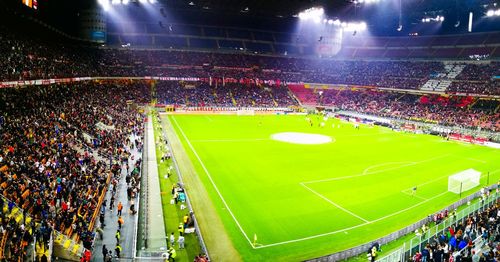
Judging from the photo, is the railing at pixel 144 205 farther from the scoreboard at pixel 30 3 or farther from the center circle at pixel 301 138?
the scoreboard at pixel 30 3

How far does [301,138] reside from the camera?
50.0 metres

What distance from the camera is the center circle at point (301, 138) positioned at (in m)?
47.3

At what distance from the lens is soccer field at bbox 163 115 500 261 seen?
20.7m

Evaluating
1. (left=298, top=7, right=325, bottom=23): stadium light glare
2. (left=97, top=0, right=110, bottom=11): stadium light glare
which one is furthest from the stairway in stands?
(left=97, top=0, right=110, bottom=11): stadium light glare

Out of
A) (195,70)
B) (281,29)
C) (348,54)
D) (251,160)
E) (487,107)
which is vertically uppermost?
(281,29)

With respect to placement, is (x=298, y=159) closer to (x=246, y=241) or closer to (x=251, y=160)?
(x=251, y=160)

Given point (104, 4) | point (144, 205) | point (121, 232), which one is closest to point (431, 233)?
point (121, 232)

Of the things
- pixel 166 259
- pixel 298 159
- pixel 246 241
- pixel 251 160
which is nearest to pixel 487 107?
pixel 298 159

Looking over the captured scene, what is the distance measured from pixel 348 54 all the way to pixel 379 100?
28.9m

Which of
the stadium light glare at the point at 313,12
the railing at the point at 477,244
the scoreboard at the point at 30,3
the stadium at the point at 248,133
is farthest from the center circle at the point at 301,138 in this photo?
the scoreboard at the point at 30,3

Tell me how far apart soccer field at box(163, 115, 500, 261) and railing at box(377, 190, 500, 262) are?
2626mm

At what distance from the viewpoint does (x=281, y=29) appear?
107125 millimetres

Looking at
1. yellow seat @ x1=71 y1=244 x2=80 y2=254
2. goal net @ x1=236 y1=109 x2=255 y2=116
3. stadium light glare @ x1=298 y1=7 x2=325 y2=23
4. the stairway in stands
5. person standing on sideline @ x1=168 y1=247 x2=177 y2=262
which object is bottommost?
person standing on sideline @ x1=168 y1=247 x2=177 y2=262

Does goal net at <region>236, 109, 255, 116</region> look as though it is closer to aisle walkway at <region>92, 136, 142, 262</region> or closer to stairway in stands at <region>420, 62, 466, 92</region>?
stairway in stands at <region>420, 62, 466, 92</region>
